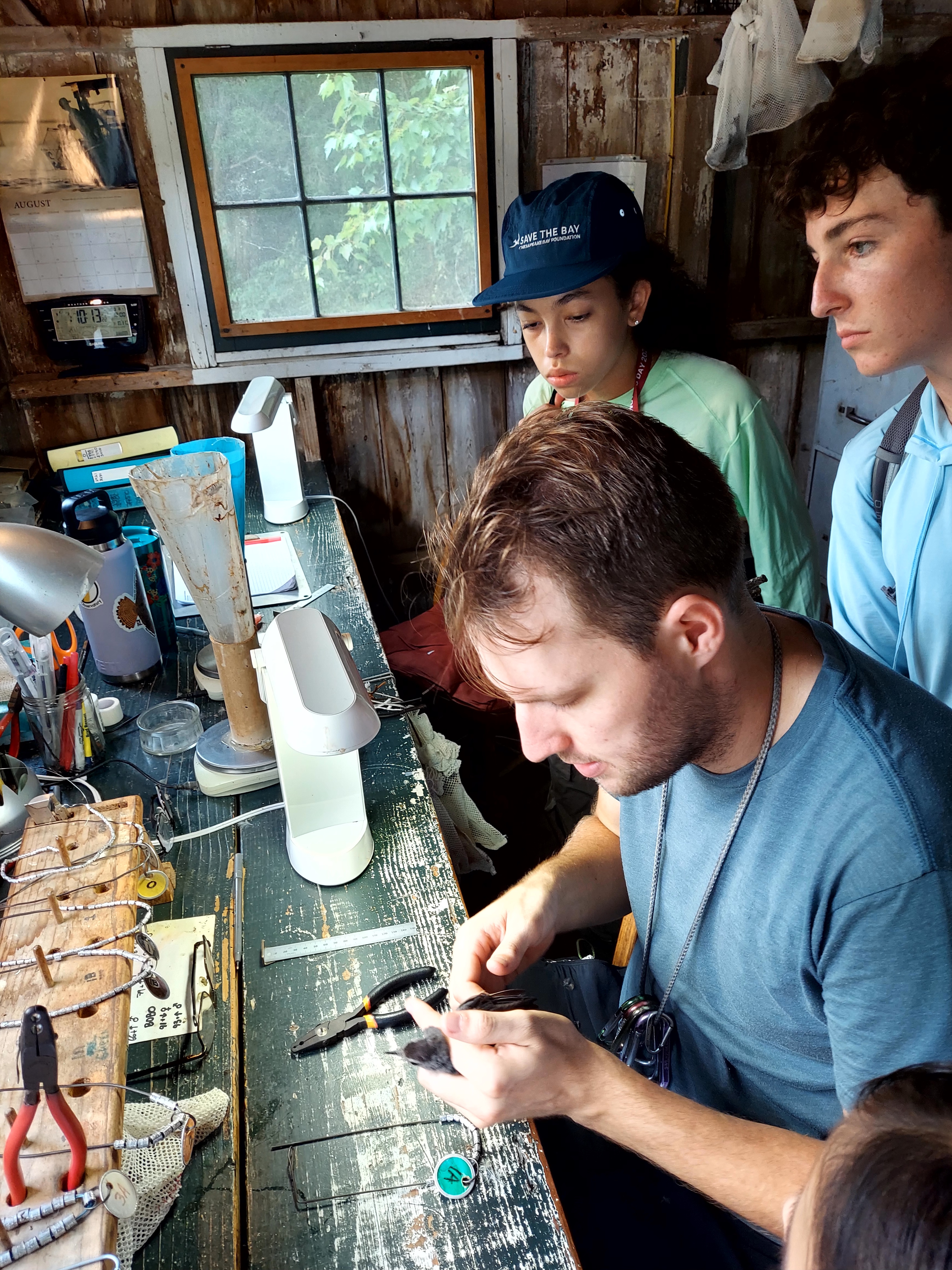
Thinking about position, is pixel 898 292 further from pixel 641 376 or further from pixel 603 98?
pixel 603 98

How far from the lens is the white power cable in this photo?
4.55 feet

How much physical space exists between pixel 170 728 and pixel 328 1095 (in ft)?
3.00

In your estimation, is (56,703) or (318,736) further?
(56,703)

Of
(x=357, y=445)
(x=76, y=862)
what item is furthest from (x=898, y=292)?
(x=357, y=445)

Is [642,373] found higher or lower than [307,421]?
higher

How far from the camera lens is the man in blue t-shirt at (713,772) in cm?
83

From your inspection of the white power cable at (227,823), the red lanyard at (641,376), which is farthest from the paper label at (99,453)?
the white power cable at (227,823)

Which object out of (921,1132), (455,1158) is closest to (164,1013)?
(455,1158)

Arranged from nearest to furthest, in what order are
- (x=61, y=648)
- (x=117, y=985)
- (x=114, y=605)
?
(x=117, y=985)
(x=61, y=648)
(x=114, y=605)

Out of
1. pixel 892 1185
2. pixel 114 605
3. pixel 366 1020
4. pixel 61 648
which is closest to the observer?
pixel 892 1185

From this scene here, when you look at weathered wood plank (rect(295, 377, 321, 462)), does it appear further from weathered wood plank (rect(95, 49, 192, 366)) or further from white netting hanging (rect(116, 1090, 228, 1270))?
white netting hanging (rect(116, 1090, 228, 1270))

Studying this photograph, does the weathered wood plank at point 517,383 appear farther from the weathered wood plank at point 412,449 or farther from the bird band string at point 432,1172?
the bird band string at point 432,1172

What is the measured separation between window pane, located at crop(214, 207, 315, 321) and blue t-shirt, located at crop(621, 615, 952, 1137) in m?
2.50

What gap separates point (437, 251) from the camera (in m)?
3.00
